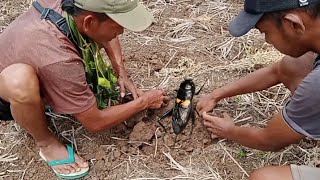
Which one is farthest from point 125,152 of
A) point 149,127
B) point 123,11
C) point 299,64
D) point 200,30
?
point 200,30

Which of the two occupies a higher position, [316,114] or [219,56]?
[316,114]

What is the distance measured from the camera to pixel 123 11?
2.52m

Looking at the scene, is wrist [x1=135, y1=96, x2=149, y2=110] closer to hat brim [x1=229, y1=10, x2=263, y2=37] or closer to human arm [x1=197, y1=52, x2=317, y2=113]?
human arm [x1=197, y1=52, x2=317, y2=113]

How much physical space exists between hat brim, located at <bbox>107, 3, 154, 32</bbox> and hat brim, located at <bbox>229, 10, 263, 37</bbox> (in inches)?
18.4

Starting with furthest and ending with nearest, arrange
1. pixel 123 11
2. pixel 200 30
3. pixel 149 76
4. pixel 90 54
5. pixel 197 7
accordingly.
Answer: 1. pixel 197 7
2. pixel 200 30
3. pixel 149 76
4. pixel 90 54
5. pixel 123 11

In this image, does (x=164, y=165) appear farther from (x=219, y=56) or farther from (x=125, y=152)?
(x=219, y=56)

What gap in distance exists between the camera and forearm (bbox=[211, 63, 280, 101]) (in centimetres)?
282

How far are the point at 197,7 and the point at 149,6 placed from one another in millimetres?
338

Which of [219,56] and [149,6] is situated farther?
[149,6]

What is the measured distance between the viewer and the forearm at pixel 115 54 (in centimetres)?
304

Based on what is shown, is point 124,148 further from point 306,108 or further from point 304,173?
point 306,108

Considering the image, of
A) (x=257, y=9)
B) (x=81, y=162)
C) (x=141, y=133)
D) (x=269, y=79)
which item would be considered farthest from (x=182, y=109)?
(x=257, y=9)

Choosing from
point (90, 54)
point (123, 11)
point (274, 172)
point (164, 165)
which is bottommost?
point (164, 165)

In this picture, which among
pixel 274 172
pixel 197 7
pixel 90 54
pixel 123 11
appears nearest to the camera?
pixel 274 172
